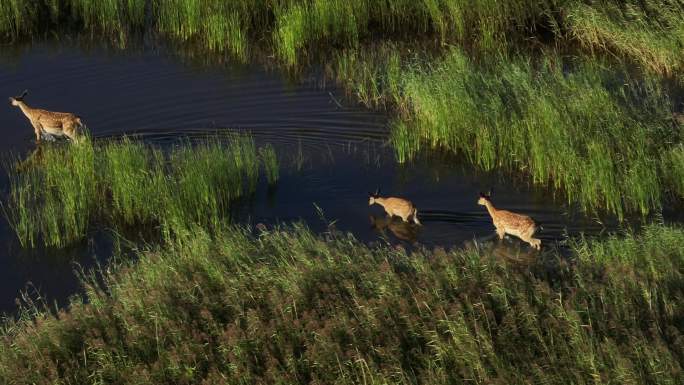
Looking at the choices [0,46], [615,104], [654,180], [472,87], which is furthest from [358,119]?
[0,46]

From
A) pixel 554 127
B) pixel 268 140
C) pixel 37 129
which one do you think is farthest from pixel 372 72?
pixel 37 129

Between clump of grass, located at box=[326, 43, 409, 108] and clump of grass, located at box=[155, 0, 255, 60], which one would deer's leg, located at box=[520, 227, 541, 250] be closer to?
clump of grass, located at box=[326, 43, 409, 108]

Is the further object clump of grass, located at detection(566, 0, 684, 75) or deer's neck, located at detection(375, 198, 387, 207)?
clump of grass, located at detection(566, 0, 684, 75)

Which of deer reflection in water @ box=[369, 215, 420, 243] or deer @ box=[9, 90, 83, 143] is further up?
deer @ box=[9, 90, 83, 143]

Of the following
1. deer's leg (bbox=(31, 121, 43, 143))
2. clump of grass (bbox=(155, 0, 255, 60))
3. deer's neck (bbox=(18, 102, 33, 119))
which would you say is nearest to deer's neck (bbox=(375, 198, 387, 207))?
deer's leg (bbox=(31, 121, 43, 143))

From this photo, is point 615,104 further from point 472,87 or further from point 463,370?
point 463,370

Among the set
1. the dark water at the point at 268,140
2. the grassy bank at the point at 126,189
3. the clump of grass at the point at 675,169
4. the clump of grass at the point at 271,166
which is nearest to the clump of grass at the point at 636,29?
the clump of grass at the point at 675,169

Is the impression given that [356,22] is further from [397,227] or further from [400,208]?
[400,208]
